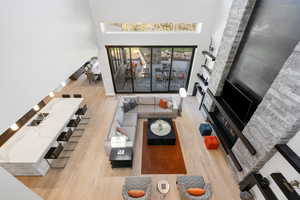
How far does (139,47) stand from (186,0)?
2520mm

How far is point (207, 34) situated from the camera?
220 inches

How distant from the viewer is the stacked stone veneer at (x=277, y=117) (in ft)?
7.21

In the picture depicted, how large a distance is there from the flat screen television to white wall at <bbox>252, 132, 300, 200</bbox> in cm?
107

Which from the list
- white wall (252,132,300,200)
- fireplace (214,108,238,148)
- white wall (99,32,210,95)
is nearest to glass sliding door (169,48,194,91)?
white wall (99,32,210,95)

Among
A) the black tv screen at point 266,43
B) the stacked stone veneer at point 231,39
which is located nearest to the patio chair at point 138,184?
the black tv screen at point 266,43

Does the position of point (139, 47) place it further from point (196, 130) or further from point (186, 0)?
point (196, 130)

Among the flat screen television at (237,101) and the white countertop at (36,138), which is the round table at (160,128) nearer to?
the flat screen television at (237,101)

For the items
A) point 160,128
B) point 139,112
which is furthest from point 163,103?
point 160,128

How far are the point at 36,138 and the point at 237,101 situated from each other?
612 cm

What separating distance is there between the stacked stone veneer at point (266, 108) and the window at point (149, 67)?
2271 mm

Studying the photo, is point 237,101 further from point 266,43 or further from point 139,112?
point 139,112

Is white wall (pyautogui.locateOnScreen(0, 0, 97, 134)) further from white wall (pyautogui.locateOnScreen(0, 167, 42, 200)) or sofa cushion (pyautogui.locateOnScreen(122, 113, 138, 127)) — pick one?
sofa cushion (pyautogui.locateOnScreen(122, 113, 138, 127))

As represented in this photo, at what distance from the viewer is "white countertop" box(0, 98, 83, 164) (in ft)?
11.6

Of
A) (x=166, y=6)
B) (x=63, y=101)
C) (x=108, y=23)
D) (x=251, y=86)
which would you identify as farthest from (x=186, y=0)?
(x=63, y=101)
